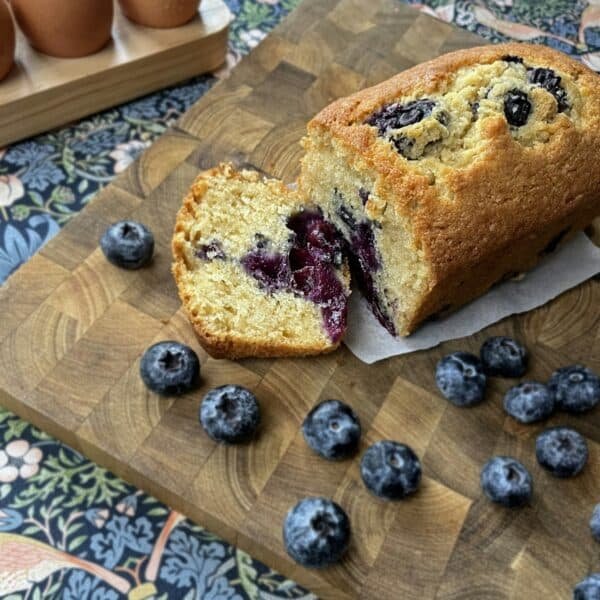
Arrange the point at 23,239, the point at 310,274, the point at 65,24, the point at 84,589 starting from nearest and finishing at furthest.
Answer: the point at 84,589, the point at 310,274, the point at 23,239, the point at 65,24

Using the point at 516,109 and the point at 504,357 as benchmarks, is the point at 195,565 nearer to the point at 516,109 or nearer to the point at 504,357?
the point at 504,357

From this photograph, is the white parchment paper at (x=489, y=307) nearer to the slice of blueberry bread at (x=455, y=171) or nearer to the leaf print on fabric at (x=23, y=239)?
the slice of blueberry bread at (x=455, y=171)

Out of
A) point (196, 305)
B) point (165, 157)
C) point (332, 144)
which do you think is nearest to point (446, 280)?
point (332, 144)

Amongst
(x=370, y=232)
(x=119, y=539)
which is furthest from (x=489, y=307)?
(x=119, y=539)

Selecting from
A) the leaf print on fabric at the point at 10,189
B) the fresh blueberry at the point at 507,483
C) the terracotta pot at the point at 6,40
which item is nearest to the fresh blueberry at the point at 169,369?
the fresh blueberry at the point at 507,483

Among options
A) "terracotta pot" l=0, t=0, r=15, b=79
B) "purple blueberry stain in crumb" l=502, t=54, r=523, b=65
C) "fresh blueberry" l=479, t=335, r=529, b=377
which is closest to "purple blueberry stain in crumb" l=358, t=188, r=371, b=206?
"fresh blueberry" l=479, t=335, r=529, b=377

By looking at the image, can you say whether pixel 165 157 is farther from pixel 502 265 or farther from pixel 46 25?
pixel 502 265
